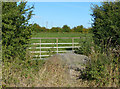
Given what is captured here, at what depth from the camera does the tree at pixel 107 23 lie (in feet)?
20.7

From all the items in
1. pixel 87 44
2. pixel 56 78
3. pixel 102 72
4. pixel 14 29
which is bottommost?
pixel 56 78

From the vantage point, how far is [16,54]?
629cm

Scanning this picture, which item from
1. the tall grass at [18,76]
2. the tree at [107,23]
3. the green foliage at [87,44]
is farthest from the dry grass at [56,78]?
the tree at [107,23]

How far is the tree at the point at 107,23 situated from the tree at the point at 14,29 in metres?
2.41

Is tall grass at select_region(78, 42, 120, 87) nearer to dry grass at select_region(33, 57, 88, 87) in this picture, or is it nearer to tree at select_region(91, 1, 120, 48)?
dry grass at select_region(33, 57, 88, 87)

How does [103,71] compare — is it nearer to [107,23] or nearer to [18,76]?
[18,76]

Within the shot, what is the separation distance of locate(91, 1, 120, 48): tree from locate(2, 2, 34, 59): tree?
241 centimetres

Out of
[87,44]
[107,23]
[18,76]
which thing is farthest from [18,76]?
[107,23]

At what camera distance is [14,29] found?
20.1 ft

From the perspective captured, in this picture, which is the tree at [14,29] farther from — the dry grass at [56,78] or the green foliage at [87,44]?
the green foliage at [87,44]

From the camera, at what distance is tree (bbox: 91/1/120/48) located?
6.30 metres

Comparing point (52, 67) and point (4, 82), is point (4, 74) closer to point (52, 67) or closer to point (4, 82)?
point (4, 82)

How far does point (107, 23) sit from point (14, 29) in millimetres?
3165

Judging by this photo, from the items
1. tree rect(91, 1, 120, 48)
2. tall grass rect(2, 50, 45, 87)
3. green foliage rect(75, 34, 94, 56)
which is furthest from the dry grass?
tree rect(91, 1, 120, 48)
